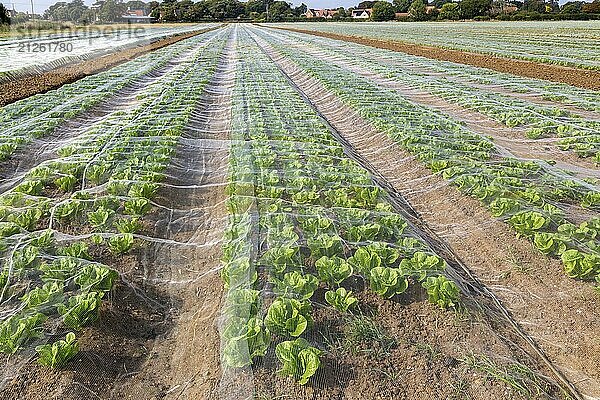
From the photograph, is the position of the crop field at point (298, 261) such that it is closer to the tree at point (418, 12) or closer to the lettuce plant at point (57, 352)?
the lettuce plant at point (57, 352)

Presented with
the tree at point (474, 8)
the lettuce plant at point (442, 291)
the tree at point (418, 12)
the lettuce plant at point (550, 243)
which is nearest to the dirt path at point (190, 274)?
the lettuce plant at point (442, 291)

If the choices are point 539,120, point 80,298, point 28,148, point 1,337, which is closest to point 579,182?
point 539,120

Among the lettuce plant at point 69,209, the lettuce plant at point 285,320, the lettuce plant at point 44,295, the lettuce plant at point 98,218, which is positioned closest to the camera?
the lettuce plant at point 285,320

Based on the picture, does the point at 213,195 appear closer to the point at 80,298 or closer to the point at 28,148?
the point at 80,298

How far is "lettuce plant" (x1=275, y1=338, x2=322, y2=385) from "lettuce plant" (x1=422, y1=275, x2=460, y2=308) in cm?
135

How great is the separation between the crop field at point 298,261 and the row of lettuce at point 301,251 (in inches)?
0.9

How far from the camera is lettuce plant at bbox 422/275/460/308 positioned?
4.08 m

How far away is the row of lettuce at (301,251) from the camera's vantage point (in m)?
3.64

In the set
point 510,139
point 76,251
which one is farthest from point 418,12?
point 76,251

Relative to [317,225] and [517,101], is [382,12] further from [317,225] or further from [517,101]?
[317,225]

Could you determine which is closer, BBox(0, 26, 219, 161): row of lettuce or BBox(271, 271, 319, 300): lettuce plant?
BBox(271, 271, 319, 300): lettuce plant

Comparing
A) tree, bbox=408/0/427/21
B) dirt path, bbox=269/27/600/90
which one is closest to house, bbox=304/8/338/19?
tree, bbox=408/0/427/21

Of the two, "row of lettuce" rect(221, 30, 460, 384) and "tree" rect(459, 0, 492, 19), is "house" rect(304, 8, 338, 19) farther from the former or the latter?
"row of lettuce" rect(221, 30, 460, 384)

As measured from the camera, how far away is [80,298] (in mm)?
3898
